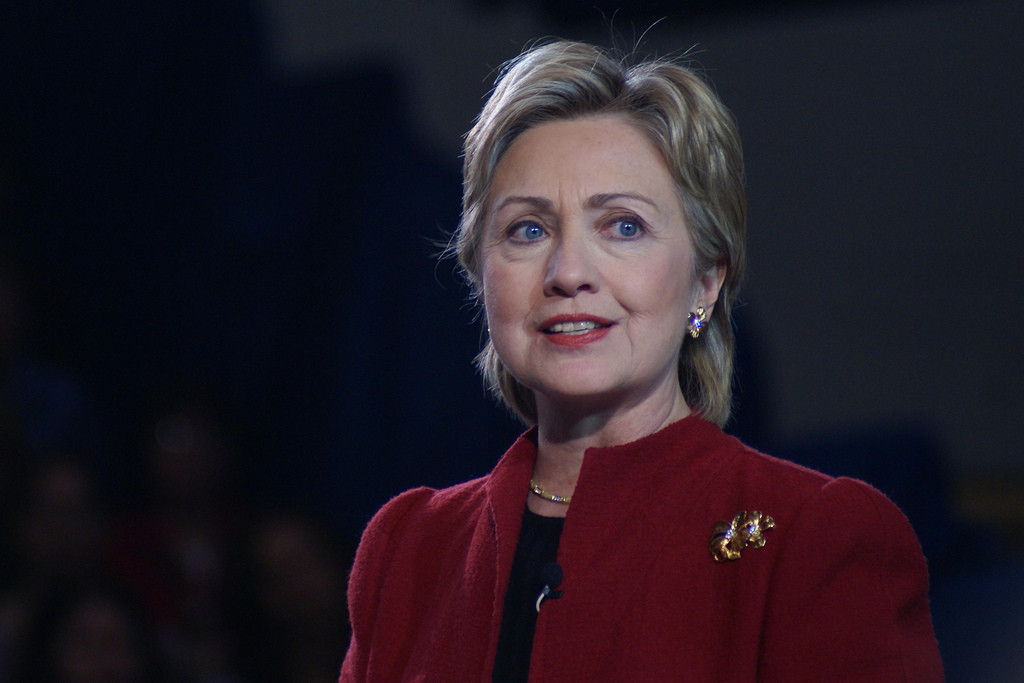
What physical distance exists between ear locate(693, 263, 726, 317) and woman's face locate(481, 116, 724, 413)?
1.2 inches

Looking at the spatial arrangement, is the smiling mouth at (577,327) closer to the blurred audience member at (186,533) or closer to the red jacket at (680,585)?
the red jacket at (680,585)

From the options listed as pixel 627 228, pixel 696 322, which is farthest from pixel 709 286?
pixel 627 228

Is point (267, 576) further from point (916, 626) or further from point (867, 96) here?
point (916, 626)

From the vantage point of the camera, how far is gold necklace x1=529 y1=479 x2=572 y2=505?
129cm

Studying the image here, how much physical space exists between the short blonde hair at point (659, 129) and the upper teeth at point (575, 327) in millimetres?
148

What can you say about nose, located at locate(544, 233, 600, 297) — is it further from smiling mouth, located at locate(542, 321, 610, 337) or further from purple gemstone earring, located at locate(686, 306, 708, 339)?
purple gemstone earring, located at locate(686, 306, 708, 339)

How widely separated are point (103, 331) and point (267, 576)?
3.78ft

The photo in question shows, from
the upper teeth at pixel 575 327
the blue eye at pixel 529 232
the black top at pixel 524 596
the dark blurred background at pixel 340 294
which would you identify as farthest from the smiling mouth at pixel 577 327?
the dark blurred background at pixel 340 294

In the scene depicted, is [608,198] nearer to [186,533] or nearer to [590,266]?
[590,266]

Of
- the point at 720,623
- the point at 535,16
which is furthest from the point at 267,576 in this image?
the point at 720,623

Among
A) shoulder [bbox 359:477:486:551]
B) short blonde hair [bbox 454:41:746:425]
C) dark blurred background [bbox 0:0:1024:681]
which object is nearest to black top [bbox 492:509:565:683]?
shoulder [bbox 359:477:486:551]

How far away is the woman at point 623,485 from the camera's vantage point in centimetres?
108

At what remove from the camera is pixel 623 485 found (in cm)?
121

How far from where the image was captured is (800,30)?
2826 mm
